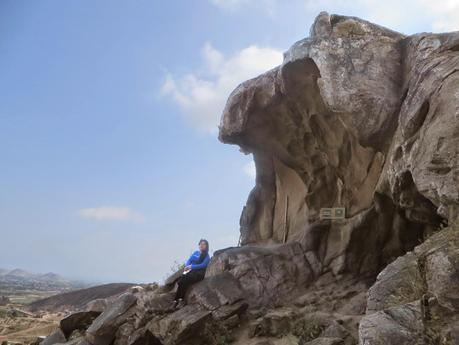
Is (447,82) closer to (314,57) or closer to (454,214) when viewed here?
(454,214)

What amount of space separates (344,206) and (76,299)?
103 ft

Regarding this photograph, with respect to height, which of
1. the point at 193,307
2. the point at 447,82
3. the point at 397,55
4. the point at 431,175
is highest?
the point at 397,55

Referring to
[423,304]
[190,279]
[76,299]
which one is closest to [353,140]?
[190,279]

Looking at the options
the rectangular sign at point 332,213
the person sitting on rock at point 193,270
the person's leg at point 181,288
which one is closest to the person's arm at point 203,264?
the person sitting on rock at point 193,270

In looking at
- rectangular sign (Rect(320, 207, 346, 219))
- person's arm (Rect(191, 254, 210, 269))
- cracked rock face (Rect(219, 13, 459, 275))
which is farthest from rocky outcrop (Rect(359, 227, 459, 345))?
rectangular sign (Rect(320, 207, 346, 219))

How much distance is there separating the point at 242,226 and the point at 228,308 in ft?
25.2

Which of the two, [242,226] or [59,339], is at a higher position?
[242,226]

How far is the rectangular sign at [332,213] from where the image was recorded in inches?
651

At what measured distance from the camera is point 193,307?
1393 cm

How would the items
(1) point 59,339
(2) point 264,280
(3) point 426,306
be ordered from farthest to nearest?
1. (1) point 59,339
2. (2) point 264,280
3. (3) point 426,306

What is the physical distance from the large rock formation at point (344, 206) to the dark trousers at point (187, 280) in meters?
0.30

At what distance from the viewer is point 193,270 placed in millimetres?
14930

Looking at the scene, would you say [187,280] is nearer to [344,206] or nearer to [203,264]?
[203,264]

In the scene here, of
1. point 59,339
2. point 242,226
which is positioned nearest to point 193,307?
point 59,339
